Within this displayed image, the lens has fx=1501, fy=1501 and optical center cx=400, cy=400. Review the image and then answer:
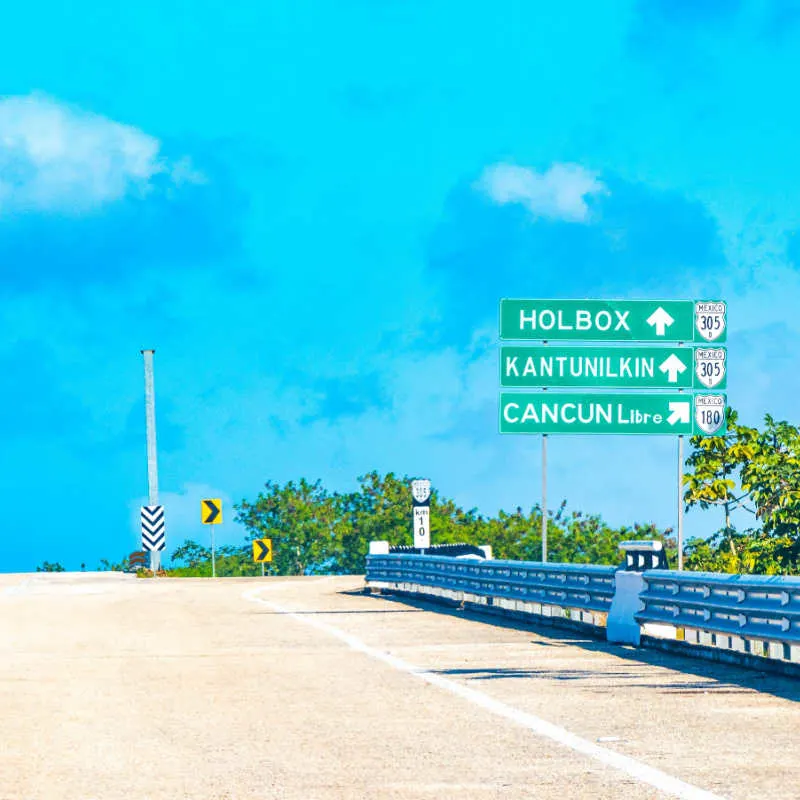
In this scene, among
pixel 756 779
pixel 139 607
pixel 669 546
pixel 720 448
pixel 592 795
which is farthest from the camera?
pixel 669 546

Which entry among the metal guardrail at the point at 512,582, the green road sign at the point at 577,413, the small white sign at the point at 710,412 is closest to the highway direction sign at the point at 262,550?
the metal guardrail at the point at 512,582

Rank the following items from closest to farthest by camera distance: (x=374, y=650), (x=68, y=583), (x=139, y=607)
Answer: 1. (x=374, y=650)
2. (x=139, y=607)
3. (x=68, y=583)

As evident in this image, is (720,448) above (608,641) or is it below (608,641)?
above

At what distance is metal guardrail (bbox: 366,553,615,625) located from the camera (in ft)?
65.2

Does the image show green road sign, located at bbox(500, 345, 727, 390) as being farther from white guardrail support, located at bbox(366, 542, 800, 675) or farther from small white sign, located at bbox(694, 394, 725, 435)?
white guardrail support, located at bbox(366, 542, 800, 675)

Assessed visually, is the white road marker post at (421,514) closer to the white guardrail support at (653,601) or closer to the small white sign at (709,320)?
the white guardrail support at (653,601)

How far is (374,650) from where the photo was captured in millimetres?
17516

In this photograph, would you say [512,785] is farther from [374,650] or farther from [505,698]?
[374,650]

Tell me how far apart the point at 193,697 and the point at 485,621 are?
35.0ft

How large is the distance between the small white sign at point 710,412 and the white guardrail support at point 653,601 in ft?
13.8

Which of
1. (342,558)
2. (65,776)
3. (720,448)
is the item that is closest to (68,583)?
(720,448)

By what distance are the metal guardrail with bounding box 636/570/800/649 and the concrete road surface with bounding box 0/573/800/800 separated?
0.45 m

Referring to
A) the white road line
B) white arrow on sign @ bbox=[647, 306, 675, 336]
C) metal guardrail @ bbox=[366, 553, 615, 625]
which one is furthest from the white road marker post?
Result: the white road line

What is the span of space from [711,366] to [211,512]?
28745 mm
